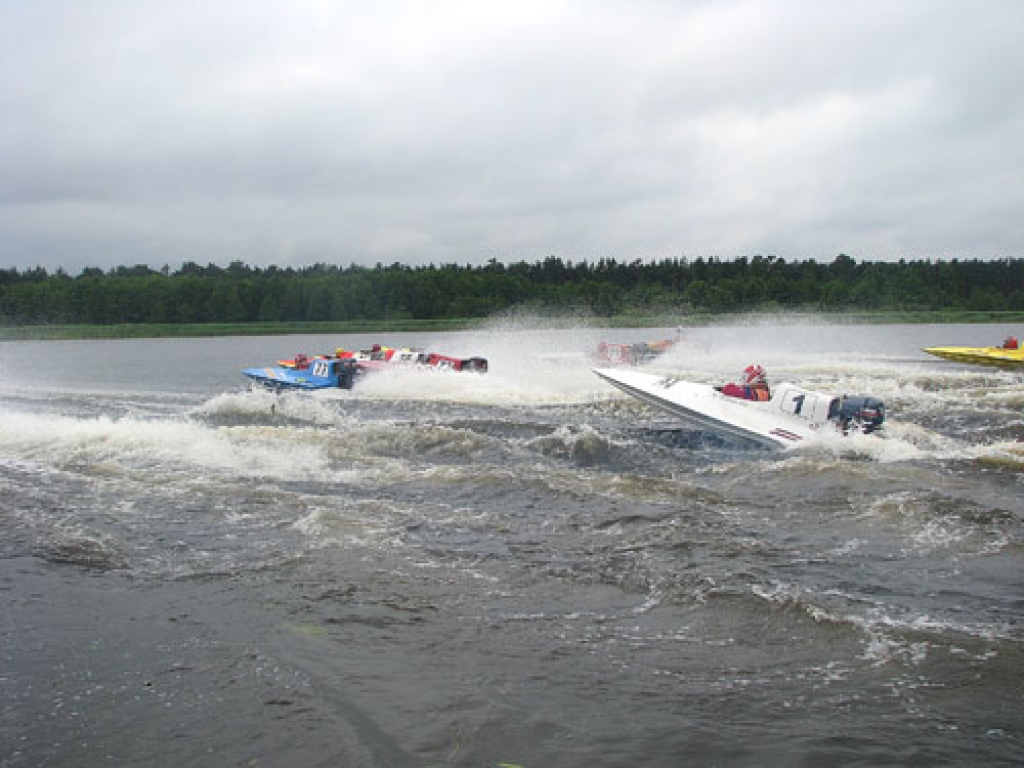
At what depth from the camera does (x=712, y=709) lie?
600cm

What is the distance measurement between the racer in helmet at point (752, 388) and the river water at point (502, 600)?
2.35 metres

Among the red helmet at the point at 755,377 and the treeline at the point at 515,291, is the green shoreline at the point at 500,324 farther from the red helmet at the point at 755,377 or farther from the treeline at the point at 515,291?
the red helmet at the point at 755,377

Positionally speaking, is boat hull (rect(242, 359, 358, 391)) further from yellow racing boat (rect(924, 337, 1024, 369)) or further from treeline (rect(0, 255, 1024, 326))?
A: treeline (rect(0, 255, 1024, 326))

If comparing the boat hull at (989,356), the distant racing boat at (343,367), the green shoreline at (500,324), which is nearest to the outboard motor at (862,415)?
the distant racing boat at (343,367)

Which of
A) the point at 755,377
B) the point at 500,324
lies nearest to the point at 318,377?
the point at 755,377

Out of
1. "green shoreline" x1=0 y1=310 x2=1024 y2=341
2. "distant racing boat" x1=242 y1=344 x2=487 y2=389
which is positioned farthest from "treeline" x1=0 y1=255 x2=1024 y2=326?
"distant racing boat" x1=242 y1=344 x2=487 y2=389

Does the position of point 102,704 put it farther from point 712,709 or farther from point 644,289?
point 644,289

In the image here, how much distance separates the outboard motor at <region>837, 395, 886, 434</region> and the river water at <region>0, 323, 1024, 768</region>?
0.59 meters

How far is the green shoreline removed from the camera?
9488cm

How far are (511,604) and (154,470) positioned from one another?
29.9 ft

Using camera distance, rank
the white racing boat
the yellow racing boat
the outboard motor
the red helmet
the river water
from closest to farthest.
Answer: the river water
the outboard motor
the white racing boat
the red helmet
the yellow racing boat

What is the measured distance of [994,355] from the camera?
37.1 metres

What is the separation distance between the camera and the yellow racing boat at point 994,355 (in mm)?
36562

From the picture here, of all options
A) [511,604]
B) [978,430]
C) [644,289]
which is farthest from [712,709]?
[644,289]
